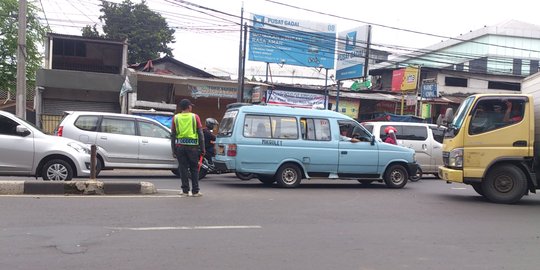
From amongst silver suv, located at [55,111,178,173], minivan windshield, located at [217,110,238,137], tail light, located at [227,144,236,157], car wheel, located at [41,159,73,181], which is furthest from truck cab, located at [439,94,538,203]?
car wheel, located at [41,159,73,181]

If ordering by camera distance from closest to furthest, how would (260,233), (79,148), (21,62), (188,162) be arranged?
(260,233) → (188,162) → (79,148) → (21,62)

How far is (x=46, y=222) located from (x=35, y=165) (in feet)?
12.7

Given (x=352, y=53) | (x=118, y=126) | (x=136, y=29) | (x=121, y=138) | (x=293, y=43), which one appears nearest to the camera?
(x=121, y=138)

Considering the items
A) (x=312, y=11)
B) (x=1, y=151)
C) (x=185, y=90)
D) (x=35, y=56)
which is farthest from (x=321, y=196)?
(x=35, y=56)

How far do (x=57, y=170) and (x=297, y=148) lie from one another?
5.11 m

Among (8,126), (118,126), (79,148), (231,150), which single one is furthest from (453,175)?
(8,126)

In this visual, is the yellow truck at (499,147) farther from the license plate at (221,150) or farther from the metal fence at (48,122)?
the metal fence at (48,122)

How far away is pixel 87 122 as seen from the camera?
11.9 m

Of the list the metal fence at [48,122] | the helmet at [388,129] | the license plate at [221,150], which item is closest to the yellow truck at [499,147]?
the helmet at [388,129]

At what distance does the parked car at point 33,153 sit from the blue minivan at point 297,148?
3.20 metres

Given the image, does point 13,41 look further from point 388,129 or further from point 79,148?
point 388,129

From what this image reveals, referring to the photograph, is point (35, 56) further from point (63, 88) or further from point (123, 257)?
point (123, 257)

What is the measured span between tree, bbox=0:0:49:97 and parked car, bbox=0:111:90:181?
18.9 metres

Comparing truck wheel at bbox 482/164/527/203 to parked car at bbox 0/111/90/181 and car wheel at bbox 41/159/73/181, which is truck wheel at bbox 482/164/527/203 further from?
car wheel at bbox 41/159/73/181
